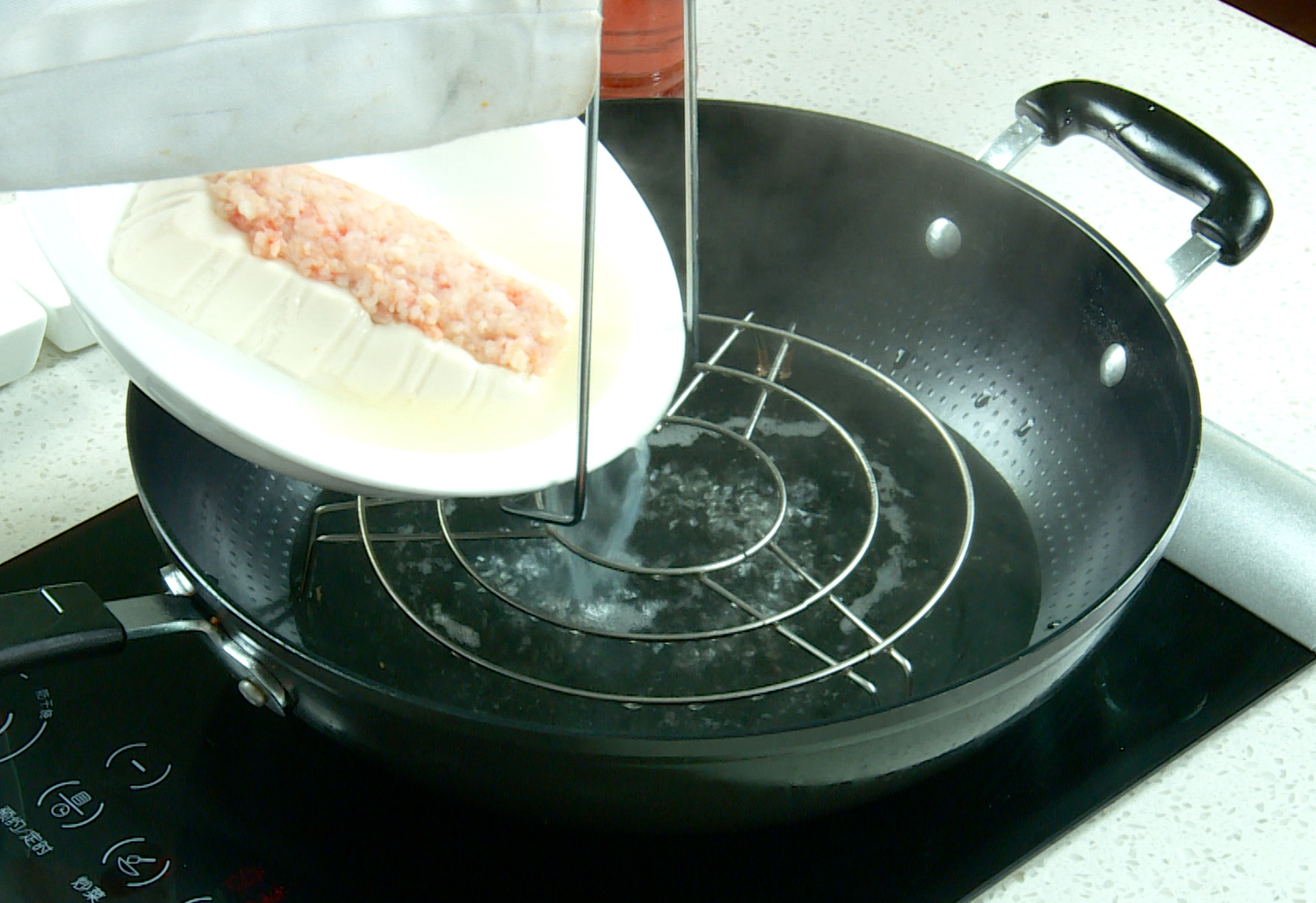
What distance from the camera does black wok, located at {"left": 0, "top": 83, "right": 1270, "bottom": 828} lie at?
1.53ft

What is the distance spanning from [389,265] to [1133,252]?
0.58m

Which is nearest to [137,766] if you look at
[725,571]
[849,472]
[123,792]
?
[123,792]

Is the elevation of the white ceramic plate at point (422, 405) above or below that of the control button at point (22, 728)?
above

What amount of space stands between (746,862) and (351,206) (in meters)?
0.38

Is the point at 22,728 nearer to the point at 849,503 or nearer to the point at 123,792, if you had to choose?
the point at 123,792

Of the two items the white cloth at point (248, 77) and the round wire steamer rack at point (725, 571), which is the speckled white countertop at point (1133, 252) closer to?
the round wire steamer rack at point (725, 571)

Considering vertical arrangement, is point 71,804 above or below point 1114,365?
below

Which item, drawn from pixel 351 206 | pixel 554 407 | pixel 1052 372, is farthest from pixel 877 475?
pixel 351 206

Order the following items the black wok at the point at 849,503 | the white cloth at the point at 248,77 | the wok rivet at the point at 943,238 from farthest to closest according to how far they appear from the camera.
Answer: the wok rivet at the point at 943,238 < the black wok at the point at 849,503 < the white cloth at the point at 248,77

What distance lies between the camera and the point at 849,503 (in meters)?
0.75

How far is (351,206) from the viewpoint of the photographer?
0.63 metres

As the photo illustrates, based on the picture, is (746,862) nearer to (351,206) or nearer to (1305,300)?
(351,206)

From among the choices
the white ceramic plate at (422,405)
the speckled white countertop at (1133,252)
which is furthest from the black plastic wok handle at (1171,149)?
the white ceramic plate at (422,405)

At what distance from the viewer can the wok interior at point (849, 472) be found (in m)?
0.64
